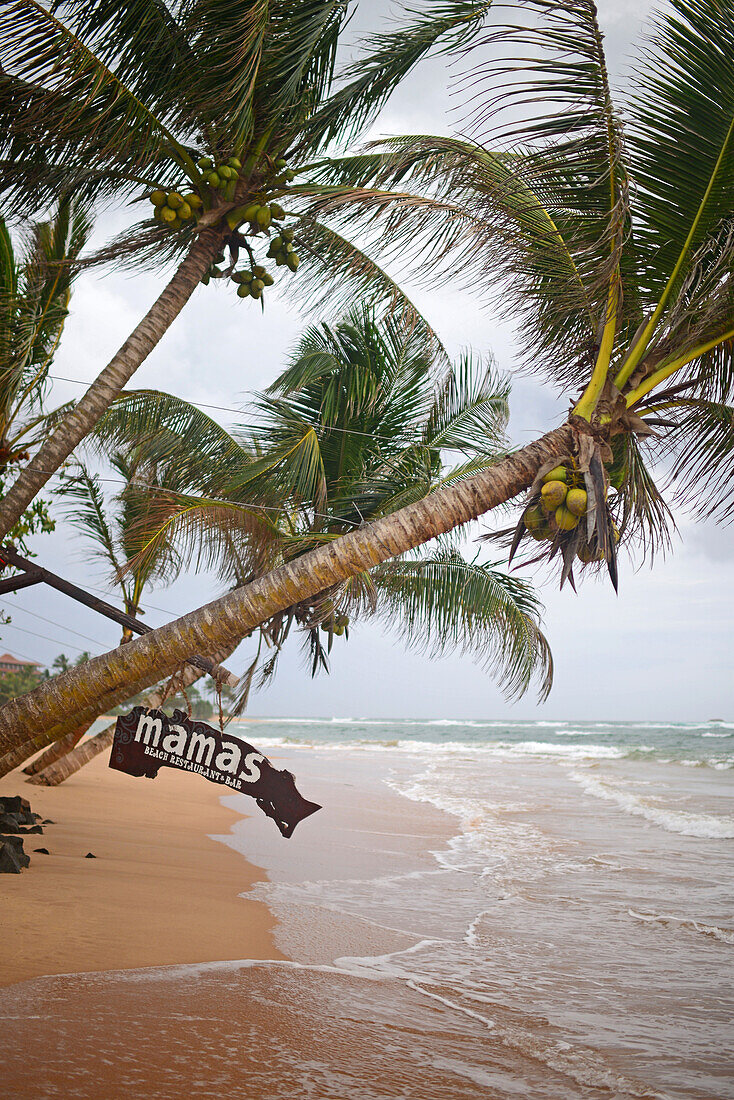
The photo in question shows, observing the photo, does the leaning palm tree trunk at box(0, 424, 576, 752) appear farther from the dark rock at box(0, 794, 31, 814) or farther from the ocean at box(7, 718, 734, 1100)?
the dark rock at box(0, 794, 31, 814)

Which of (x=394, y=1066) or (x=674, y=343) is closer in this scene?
(x=394, y=1066)

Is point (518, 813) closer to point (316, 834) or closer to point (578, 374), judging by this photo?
point (316, 834)

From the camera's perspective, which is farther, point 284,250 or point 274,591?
point 284,250

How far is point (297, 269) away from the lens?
659 cm

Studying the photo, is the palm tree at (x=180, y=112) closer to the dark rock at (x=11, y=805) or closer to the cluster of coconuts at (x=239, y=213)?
the cluster of coconuts at (x=239, y=213)

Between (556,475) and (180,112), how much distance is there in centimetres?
400

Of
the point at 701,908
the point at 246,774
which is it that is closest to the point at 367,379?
the point at 246,774

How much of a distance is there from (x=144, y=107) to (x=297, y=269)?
5.34 feet

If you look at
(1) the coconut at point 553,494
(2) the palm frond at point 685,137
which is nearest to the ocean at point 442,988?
(1) the coconut at point 553,494

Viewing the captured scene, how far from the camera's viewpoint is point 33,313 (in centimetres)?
636

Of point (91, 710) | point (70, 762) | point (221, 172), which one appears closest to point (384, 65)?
point (221, 172)

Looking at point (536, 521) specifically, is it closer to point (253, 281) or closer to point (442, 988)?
point (442, 988)

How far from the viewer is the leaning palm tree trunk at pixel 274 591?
4.25 meters

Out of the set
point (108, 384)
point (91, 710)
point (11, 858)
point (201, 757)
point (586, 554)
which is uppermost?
point (108, 384)
